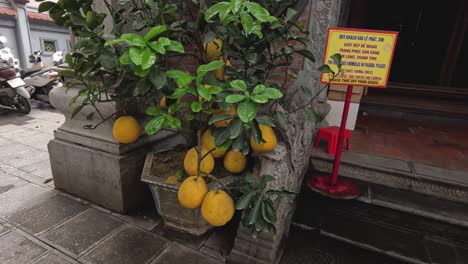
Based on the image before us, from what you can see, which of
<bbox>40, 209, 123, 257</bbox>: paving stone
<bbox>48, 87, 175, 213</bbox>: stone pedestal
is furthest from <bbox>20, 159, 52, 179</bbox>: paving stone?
<bbox>40, 209, 123, 257</bbox>: paving stone

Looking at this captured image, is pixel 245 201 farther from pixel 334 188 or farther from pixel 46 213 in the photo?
pixel 46 213

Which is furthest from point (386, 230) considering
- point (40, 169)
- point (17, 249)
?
point (40, 169)

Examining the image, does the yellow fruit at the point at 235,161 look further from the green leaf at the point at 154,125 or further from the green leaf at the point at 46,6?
the green leaf at the point at 46,6

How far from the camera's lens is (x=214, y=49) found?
2.17 metres

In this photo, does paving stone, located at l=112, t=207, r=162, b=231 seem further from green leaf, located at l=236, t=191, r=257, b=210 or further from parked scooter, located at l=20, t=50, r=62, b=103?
parked scooter, located at l=20, t=50, r=62, b=103

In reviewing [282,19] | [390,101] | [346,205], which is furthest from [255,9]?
[390,101]

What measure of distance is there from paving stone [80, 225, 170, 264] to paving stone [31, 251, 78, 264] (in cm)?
11

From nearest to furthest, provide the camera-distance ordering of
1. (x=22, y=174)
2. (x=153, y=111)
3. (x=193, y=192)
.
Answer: (x=153, y=111) → (x=193, y=192) → (x=22, y=174)

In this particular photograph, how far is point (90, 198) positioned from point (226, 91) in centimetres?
211

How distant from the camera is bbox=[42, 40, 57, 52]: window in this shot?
1575cm

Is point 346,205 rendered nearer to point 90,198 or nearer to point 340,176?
point 340,176

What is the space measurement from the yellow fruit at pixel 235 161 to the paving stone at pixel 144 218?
937 mm

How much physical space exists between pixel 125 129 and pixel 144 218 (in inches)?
35.8

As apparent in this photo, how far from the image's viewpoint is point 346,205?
2.57 metres
